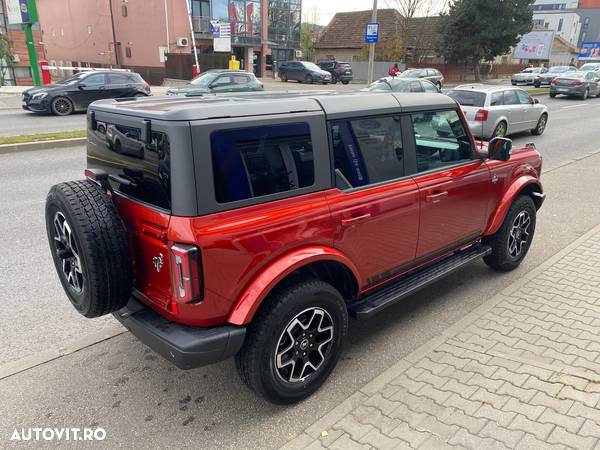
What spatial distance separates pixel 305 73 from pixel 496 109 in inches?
926

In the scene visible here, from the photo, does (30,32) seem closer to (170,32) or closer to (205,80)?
(205,80)

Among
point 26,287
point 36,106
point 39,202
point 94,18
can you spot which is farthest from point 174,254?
point 94,18

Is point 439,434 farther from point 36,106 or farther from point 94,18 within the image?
point 94,18

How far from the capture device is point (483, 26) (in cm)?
3894

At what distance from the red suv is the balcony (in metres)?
37.5

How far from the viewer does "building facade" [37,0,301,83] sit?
35.2 meters

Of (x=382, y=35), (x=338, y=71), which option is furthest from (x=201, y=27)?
(x=382, y=35)

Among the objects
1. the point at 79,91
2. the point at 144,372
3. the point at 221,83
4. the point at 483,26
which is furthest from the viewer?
the point at 483,26

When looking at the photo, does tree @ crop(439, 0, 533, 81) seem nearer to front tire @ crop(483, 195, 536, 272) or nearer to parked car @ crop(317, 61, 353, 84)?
parked car @ crop(317, 61, 353, 84)

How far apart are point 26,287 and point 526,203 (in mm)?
4953

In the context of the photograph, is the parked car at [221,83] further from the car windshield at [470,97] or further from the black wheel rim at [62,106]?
the car windshield at [470,97]

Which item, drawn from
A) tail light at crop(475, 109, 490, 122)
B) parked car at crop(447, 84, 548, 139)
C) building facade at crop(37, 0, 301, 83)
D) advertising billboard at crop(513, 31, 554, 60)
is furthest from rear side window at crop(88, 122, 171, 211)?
advertising billboard at crop(513, 31, 554, 60)

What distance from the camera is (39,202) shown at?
22.1ft

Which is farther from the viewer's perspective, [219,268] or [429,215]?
[429,215]
